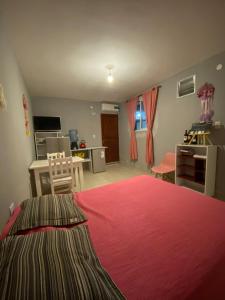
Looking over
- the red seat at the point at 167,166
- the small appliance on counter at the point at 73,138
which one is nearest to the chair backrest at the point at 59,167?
the red seat at the point at 167,166

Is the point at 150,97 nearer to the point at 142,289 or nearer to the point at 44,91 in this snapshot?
the point at 44,91

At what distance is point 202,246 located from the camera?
85cm

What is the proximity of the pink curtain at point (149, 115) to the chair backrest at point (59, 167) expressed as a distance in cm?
249

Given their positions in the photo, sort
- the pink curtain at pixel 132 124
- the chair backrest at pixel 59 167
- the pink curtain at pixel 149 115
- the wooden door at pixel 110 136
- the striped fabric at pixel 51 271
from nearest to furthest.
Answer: the striped fabric at pixel 51 271
the chair backrest at pixel 59 167
the pink curtain at pixel 149 115
the pink curtain at pixel 132 124
the wooden door at pixel 110 136

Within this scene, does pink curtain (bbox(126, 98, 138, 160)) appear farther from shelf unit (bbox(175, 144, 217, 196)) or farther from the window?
shelf unit (bbox(175, 144, 217, 196))

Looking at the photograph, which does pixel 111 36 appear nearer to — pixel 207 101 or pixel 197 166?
pixel 207 101

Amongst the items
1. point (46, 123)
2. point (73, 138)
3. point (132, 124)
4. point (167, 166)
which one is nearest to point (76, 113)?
point (73, 138)

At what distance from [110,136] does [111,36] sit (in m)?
4.14

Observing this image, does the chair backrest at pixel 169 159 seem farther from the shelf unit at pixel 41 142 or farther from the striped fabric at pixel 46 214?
the shelf unit at pixel 41 142

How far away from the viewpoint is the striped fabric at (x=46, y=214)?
3.40 ft

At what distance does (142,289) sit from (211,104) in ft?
10.2

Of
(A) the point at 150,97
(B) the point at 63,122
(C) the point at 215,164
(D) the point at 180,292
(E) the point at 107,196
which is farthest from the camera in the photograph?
(B) the point at 63,122

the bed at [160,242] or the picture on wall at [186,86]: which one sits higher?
the picture on wall at [186,86]

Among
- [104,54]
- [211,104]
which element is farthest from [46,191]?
[211,104]
